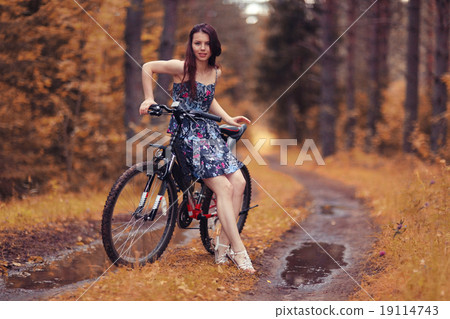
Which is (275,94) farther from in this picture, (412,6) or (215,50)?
(215,50)

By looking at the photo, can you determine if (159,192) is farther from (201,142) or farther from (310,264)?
(310,264)

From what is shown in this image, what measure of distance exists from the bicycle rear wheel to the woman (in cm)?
36

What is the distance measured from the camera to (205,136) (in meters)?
4.09

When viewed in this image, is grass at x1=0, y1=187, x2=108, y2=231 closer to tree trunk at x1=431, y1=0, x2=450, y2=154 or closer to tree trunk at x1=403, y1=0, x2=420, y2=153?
tree trunk at x1=431, y1=0, x2=450, y2=154

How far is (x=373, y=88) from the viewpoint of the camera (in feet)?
53.5

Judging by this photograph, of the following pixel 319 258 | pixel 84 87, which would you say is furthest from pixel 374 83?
pixel 319 258

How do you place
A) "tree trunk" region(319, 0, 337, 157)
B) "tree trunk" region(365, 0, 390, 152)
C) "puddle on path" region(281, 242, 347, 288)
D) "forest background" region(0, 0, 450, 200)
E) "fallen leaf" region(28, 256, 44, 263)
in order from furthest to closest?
"tree trunk" region(319, 0, 337, 157), "tree trunk" region(365, 0, 390, 152), "forest background" region(0, 0, 450, 200), "fallen leaf" region(28, 256, 44, 263), "puddle on path" region(281, 242, 347, 288)

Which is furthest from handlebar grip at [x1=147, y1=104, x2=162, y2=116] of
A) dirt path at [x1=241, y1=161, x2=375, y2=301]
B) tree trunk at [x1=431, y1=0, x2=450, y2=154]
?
tree trunk at [x1=431, y1=0, x2=450, y2=154]

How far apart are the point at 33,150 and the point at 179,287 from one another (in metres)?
5.39

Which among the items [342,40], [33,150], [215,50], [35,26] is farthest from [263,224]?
[342,40]

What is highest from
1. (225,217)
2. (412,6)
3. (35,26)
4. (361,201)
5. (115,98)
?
(412,6)

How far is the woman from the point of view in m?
4.00

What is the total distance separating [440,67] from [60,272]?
30.0ft

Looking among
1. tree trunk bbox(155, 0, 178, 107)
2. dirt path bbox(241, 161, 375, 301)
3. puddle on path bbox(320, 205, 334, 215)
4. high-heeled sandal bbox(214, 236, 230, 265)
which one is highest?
tree trunk bbox(155, 0, 178, 107)
